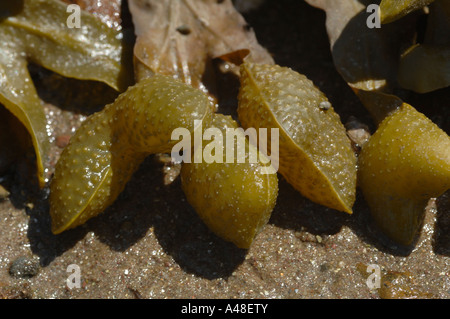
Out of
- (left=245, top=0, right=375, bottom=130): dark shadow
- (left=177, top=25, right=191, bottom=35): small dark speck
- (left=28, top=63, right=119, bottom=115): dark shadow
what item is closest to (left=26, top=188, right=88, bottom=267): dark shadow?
(left=28, top=63, right=119, bottom=115): dark shadow

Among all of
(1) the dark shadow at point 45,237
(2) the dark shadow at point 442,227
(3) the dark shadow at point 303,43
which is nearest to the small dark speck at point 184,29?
(3) the dark shadow at point 303,43

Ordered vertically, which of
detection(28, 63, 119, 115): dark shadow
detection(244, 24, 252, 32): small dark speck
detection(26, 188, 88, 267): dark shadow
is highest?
detection(244, 24, 252, 32): small dark speck

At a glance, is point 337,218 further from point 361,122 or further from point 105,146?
point 105,146

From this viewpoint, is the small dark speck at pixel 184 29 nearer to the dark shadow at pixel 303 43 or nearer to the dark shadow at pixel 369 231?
the dark shadow at pixel 303 43

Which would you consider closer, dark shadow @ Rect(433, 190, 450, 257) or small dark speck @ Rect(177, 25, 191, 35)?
dark shadow @ Rect(433, 190, 450, 257)

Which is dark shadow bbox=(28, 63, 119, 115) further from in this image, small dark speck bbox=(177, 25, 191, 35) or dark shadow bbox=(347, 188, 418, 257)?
dark shadow bbox=(347, 188, 418, 257)

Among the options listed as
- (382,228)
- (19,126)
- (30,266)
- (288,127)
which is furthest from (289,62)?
(30,266)

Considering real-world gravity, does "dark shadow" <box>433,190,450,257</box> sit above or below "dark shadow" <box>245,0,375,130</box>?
below
